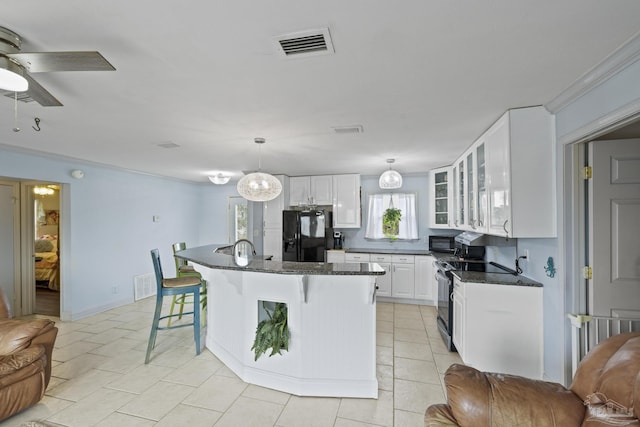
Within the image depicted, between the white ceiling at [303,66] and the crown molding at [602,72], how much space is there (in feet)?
0.17

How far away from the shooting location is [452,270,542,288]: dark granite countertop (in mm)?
2611

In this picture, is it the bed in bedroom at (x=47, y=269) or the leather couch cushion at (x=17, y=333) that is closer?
the leather couch cushion at (x=17, y=333)

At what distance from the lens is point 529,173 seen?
2.37 meters

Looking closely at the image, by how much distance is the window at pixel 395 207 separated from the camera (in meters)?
5.46

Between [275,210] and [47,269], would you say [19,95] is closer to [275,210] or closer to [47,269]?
[275,210]

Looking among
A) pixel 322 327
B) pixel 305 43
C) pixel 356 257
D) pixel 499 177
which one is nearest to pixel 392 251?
pixel 356 257

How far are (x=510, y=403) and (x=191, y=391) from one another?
2395 millimetres

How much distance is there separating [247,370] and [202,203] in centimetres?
531

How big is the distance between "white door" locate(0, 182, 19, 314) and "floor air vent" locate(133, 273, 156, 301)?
1.58 meters

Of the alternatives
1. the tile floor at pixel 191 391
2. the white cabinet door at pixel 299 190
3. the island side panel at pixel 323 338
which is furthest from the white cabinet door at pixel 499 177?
the white cabinet door at pixel 299 190

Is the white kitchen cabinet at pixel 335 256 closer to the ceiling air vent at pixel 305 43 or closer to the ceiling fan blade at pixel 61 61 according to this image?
the ceiling air vent at pixel 305 43

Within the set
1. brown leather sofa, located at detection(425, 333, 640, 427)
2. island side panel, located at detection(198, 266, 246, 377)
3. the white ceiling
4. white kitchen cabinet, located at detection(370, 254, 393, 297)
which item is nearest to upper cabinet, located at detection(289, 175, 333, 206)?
white kitchen cabinet, located at detection(370, 254, 393, 297)

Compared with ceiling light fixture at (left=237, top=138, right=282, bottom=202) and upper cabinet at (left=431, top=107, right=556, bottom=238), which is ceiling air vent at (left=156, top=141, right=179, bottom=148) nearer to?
ceiling light fixture at (left=237, top=138, right=282, bottom=202)

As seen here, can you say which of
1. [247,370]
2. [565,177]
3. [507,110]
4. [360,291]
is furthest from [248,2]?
[247,370]
